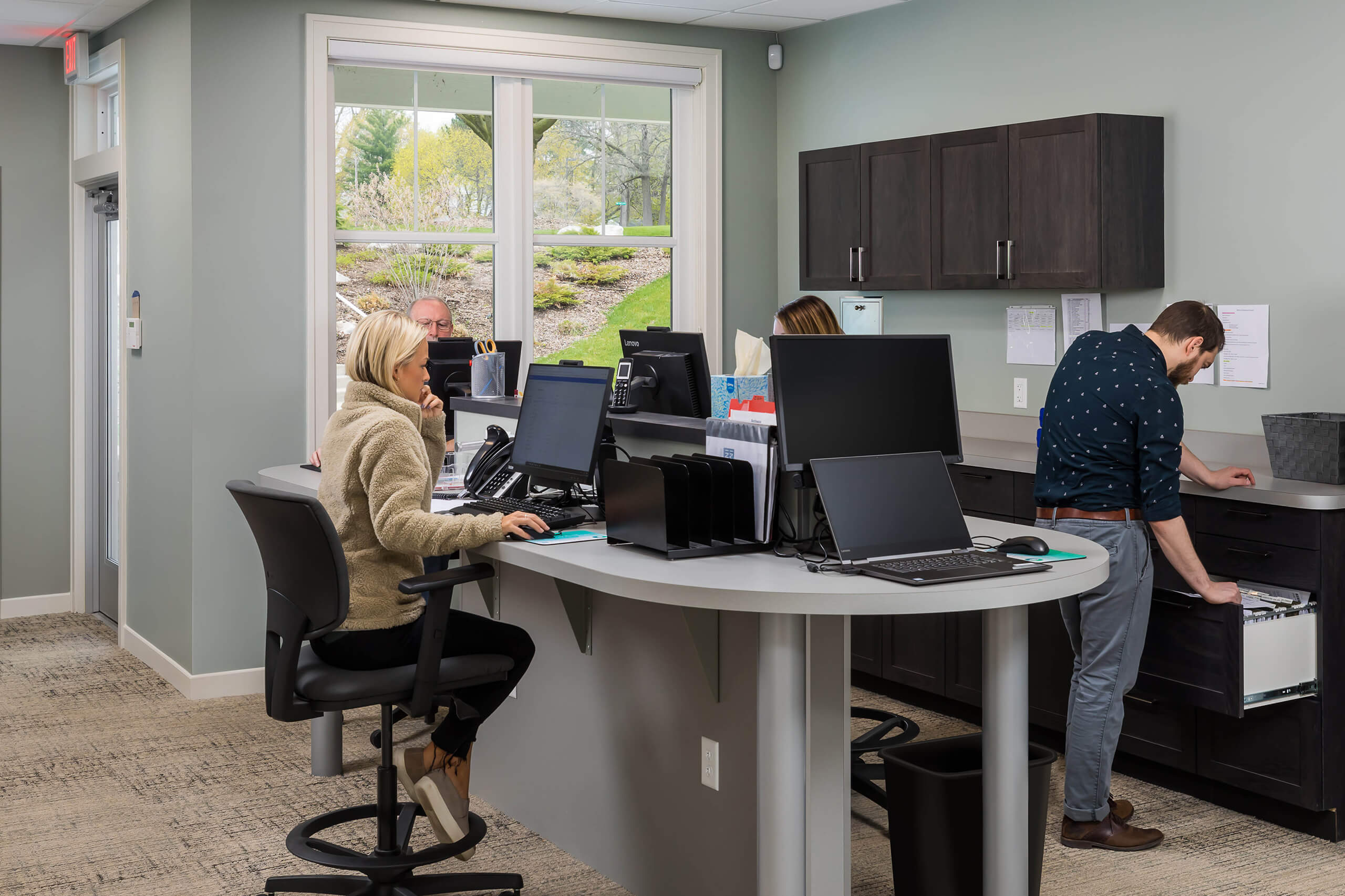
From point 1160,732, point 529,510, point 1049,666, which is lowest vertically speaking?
point 1160,732

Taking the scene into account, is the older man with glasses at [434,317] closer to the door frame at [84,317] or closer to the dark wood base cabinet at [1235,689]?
the door frame at [84,317]

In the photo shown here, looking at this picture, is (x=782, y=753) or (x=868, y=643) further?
(x=868, y=643)

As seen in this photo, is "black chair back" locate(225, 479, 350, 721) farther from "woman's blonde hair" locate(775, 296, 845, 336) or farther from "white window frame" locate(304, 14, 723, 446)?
"white window frame" locate(304, 14, 723, 446)

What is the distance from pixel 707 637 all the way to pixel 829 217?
3.09 meters

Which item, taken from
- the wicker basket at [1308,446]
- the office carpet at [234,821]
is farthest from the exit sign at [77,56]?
the wicker basket at [1308,446]

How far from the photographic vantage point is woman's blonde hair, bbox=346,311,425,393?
304 centimetres

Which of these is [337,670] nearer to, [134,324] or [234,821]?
[234,821]

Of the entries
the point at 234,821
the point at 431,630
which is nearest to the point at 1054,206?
the point at 431,630

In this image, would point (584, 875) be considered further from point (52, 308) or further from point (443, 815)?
point (52, 308)

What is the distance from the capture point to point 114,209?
5957 millimetres

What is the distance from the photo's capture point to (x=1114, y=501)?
11.1 feet

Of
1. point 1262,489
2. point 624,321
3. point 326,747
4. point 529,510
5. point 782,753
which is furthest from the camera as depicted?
point 624,321

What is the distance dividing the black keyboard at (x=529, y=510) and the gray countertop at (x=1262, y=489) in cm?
170

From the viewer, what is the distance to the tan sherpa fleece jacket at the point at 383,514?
283 cm
